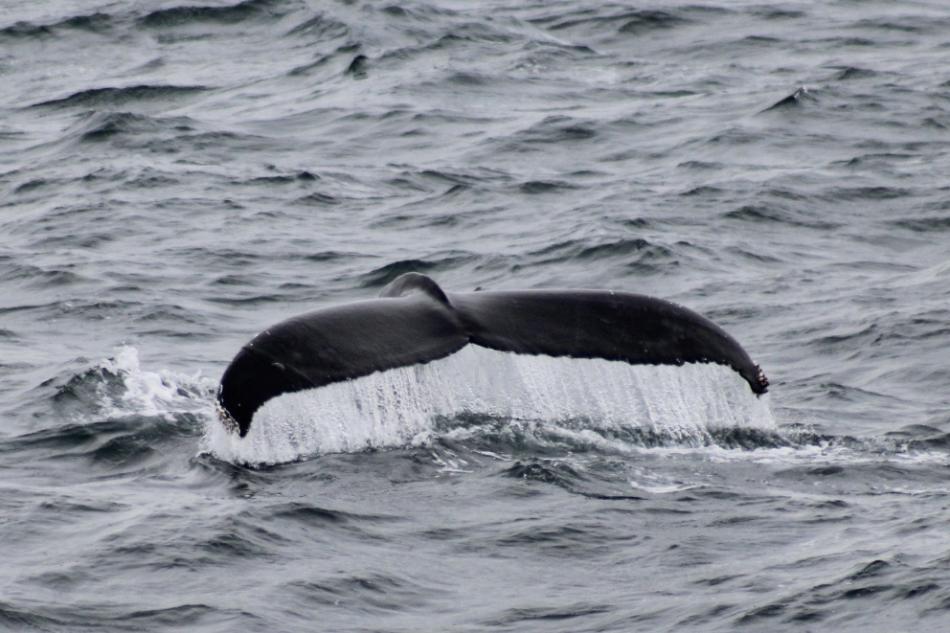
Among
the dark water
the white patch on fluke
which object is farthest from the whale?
the dark water

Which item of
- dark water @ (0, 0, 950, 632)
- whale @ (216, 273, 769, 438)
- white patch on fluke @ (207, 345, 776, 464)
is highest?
whale @ (216, 273, 769, 438)

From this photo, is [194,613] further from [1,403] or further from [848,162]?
[848,162]

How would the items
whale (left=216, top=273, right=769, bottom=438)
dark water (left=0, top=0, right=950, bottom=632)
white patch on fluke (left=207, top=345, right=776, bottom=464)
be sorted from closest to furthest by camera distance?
1. dark water (left=0, top=0, right=950, bottom=632)
2. whale (left=216, top=273, right=769, bottom=438)
3. white patch on fluke (left=207, top=345, right=776, bottom=464)

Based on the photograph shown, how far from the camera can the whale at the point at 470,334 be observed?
26.3 ft

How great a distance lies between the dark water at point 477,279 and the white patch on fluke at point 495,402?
0.06 m

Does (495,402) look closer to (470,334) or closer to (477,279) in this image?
(470,334)

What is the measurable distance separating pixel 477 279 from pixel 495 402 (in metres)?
5.40

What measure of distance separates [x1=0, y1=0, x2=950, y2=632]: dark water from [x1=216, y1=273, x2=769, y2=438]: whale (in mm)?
Answer: 245

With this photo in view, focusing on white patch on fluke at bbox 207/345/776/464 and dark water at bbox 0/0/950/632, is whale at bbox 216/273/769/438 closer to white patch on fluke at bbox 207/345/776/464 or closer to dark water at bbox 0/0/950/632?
white patch on fluke at bbox 207/345/776/464

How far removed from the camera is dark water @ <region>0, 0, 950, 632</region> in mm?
7852

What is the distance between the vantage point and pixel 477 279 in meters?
14.8

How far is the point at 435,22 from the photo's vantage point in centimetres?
2636

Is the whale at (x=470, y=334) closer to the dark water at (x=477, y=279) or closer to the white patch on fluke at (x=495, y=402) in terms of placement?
the white patch on fluke at (x=495, y=402)

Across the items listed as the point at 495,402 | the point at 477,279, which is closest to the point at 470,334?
the point at 495,402
